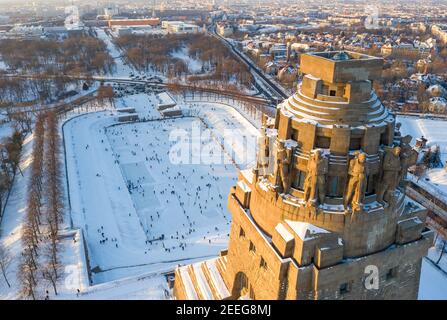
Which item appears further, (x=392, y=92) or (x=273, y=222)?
(x=392, y=92)

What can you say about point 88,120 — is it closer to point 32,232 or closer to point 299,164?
point 32,232

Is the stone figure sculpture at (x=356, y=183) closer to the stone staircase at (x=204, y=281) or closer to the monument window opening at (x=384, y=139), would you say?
the monument window opening at (x=384, y=139)

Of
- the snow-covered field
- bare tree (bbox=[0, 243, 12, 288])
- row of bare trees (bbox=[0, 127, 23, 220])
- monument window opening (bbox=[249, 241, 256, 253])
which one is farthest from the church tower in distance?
row of bare trees (bbox=[0, 127, 23, 220])

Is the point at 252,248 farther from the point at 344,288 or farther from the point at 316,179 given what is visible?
the point at 316,179

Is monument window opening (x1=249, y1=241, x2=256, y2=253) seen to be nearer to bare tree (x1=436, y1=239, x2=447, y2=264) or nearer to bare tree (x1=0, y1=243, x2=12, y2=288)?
bare tree (x1=0, y1=243, x2=12, y2=288)

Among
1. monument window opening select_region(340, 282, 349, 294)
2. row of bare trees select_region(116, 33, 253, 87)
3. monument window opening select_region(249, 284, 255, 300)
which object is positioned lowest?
row of bare trees select_region(116, 33, 253, 87)
